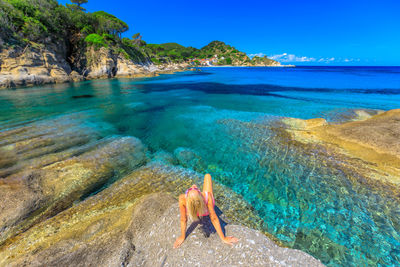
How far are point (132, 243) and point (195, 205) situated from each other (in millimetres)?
1954

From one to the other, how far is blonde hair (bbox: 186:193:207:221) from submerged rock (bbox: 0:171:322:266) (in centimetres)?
65

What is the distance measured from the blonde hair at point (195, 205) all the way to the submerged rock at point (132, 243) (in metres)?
0.65

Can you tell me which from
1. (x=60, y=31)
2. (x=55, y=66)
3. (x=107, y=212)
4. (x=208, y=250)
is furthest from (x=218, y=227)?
(x=60, y=31)

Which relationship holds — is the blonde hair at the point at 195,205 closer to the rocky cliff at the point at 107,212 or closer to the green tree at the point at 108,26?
the rocky cliff at the point at 107,212

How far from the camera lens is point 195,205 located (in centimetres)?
340

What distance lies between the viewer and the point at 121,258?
11.6 ft

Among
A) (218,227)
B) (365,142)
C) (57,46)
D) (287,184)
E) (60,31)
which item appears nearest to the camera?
(218,227)

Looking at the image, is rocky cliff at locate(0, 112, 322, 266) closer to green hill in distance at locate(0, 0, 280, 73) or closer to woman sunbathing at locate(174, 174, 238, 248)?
woman sunbathing at locate(174, 174, 238, 248)

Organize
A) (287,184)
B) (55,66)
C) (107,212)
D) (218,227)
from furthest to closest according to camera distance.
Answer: (55,66), (287,184), (107,212), (218,227)

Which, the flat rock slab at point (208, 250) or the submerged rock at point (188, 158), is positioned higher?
the flat rock slab at point (208, 250)

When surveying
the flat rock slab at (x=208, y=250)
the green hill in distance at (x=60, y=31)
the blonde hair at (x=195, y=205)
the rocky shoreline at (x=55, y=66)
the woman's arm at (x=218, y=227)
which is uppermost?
the green hill in distance at (x=60, y=31)

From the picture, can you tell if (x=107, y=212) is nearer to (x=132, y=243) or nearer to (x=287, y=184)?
(x=132, y=243)

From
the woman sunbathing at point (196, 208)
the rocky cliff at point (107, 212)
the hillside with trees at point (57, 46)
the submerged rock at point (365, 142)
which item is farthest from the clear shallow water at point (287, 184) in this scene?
the hillside with trees at point (57, 46)

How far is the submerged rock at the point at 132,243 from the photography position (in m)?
3.32
